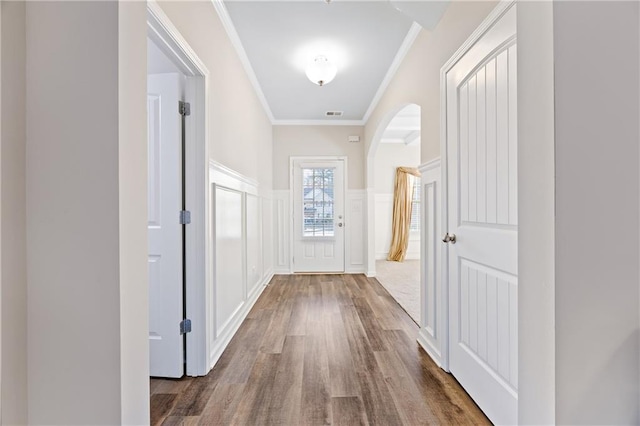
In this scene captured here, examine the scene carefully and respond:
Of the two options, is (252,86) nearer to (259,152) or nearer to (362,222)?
(259,152)

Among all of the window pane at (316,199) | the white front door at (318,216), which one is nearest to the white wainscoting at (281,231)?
the white front door at (318,216)

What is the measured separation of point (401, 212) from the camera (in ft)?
21.6

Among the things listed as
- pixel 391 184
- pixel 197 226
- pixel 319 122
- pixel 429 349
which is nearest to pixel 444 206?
pixel 429 349

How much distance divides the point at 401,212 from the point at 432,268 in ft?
14.7

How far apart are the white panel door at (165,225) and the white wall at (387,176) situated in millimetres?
5337

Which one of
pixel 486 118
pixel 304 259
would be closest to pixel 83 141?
pixel 486 118

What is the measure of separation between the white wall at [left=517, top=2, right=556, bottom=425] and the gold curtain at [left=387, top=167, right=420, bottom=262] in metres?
5.88

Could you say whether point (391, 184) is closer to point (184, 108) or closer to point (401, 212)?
point (401, 212)

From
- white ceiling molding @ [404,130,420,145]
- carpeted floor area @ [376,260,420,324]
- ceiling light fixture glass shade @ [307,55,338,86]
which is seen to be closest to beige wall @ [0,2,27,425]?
ceiling light fixture glass shade @ [307,55,338,86]

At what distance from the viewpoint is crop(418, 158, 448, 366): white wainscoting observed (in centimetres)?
205

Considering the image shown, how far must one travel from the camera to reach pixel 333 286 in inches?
168

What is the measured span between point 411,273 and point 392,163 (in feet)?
8.89

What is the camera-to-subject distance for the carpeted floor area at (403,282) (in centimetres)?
332

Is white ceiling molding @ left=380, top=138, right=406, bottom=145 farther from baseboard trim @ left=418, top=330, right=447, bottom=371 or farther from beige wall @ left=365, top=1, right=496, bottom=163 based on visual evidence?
baseboard trim @ left=418, top=330, right=447, bottom=371
